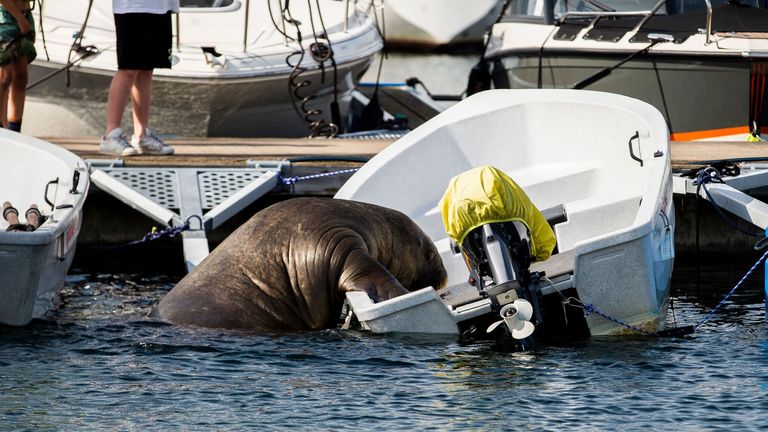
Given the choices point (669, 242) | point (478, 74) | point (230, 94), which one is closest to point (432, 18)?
point (478, 74)

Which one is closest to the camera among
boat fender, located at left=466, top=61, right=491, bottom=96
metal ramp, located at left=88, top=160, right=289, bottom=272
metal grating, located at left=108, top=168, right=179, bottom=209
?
metal ramp, located at left=88, top=160, right=289, bottom=272

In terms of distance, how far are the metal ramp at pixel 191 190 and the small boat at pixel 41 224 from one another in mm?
421

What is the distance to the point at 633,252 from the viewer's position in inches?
259

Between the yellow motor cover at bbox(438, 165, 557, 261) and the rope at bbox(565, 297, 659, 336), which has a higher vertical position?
the yellow motor cover at bbox(438, 165, 557, 261)

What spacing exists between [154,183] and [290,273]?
2.48m

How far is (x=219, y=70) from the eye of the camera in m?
12.9

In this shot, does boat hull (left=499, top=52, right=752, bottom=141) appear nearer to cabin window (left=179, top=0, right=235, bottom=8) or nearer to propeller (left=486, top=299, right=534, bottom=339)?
cabin window (left=179, top=0, right=235, bottom=8)

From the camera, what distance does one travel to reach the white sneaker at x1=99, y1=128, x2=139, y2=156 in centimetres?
1001

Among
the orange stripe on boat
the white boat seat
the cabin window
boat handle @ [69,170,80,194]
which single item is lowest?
the orange stripe on boat

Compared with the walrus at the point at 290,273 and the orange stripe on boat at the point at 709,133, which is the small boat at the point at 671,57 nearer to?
the orange stripe on boat at the point at 709,133

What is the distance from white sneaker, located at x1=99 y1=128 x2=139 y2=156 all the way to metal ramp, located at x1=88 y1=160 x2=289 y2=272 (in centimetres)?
36

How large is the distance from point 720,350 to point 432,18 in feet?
90.7

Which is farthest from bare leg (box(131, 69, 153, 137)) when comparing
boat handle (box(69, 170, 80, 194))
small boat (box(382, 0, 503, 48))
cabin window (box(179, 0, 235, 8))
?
small boat (box(382, 0, 503, 48))

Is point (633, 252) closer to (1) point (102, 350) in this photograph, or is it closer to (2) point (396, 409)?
(2) point (396, 409)
